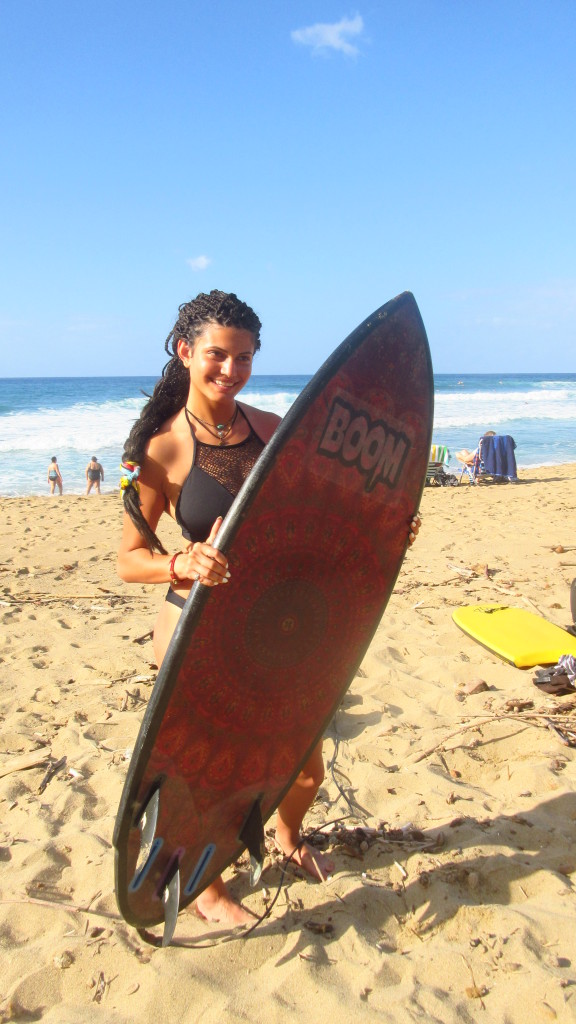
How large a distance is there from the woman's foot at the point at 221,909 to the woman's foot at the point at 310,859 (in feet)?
0.85

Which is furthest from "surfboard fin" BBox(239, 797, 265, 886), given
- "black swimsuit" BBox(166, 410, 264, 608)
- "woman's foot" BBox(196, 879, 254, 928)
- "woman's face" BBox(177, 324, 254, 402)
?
"woman's face" BBox(177, 324, 254, 402)

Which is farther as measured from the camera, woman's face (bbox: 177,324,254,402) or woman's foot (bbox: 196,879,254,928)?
woman's foot (bbox: 196,879,254,928)

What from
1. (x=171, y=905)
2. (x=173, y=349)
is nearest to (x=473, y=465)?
(x=173, y=349)

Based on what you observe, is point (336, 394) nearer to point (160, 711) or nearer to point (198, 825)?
point (160, 711)

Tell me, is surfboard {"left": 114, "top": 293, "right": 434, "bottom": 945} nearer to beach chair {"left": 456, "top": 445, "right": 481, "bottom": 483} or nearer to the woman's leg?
the woman's leg

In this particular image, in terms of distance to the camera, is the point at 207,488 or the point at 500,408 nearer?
the point at 207,488

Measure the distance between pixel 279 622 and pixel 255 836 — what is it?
646 mm

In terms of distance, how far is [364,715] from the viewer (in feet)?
11.6

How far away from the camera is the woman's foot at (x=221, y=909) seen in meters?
2.17

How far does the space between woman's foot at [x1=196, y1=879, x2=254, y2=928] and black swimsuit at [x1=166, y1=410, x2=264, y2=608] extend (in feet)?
3.12

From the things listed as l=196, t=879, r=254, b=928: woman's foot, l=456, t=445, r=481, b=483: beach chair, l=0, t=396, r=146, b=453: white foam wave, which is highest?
l=196, t=879, r=254, b=928: woman's foot

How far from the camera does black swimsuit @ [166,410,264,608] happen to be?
2021 millimetres

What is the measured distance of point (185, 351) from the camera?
81.8 inches

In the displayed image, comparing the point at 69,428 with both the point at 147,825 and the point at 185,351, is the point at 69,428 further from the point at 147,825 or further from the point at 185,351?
the point at 147,825
